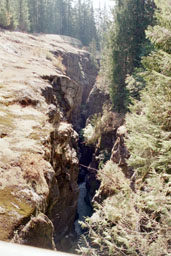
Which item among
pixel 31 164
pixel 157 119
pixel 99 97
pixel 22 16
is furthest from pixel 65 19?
pixel 31 164

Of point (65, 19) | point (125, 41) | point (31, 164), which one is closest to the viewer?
point (31, 164)

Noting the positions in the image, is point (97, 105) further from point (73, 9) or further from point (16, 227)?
point (73, 9)

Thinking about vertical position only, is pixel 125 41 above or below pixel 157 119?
above

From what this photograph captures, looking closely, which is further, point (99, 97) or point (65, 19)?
point (65, 19)

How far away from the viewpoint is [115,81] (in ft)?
55.7

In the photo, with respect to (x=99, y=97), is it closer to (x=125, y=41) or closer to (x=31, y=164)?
(x=125, y=41)

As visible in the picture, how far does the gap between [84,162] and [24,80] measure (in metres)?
15.5

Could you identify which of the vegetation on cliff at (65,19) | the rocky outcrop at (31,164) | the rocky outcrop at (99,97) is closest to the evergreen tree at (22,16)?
the vegetation on cliff at (65,19)

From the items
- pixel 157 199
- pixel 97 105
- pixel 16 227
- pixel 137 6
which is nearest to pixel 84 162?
pixel 97 105

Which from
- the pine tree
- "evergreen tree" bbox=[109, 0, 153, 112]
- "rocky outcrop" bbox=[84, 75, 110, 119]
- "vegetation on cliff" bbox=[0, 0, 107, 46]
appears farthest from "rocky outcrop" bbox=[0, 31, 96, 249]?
"vegetation on cliff" bbox=[0, 0, 107, 46]

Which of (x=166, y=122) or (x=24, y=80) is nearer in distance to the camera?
(x=166, y=122)

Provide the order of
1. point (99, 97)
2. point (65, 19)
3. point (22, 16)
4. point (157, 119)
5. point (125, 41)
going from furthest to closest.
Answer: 1. point (65, 19)
2. point (22, 16)
3. point (99, 97)
4. point (125, 41)
5. point (157, 119)

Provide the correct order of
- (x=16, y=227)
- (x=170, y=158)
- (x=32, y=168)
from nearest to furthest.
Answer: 1. (x=16, y=227)
2. (x=32, y=168)
3. (x=170, y=158)

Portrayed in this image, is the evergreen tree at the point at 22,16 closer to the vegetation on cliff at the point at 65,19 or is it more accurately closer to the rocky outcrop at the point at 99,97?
the vegetation on cliff at the point at 65,19
